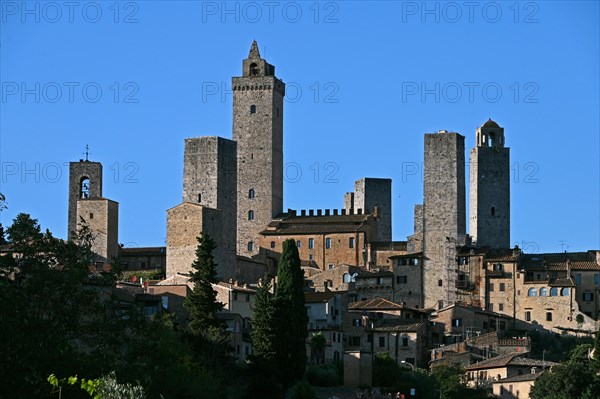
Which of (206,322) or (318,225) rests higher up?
(318,225)

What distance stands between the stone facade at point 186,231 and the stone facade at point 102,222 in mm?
3138

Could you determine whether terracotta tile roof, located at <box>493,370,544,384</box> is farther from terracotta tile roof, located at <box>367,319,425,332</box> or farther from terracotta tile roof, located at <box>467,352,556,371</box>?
terracotta tile roof, located at <box>367,319,425,332</box>

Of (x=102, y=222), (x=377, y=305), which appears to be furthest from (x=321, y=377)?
(x=102, y=222)

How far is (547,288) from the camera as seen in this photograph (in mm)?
90500

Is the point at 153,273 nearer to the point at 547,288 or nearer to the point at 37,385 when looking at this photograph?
the point at 547,288

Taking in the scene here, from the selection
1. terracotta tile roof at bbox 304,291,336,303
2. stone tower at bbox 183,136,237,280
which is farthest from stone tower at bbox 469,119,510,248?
terracotta tile roof at bbox 304,291,336,303

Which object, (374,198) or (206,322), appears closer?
(206,322)

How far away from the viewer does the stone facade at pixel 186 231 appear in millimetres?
86688

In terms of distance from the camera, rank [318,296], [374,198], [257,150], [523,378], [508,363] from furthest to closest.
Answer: [374,198], [257,150], [318,296], [508,363], [523,378]

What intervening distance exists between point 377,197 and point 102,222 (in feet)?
90.7

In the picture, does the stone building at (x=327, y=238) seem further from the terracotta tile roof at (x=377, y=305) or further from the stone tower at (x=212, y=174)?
the terracotta tile roof at (x=377, y=305)

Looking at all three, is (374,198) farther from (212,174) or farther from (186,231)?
(186,231)

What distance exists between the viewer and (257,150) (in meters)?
107

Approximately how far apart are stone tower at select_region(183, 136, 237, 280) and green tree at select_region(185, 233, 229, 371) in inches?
1045
